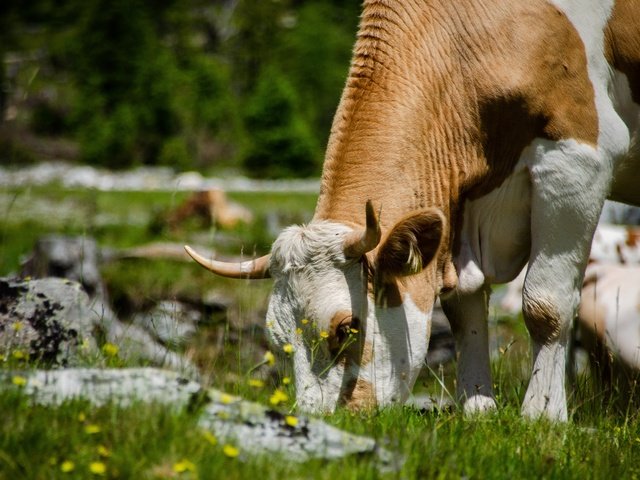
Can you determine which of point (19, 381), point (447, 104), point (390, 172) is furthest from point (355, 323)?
point (19, 381)

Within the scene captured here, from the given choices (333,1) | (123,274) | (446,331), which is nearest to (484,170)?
(446,331)

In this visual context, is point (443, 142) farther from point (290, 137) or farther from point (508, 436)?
point (290, 137)

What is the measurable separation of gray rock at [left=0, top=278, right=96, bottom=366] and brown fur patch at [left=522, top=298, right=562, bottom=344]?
2.58 metres

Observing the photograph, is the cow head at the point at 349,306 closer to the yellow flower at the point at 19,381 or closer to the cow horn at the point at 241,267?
the cow horn at the point at 241,267

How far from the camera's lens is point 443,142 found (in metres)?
5.67

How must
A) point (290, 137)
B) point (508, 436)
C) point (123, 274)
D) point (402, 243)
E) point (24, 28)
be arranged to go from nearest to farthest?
point (508, 436) → point (402, 243) → point (123, 274) → point (290, 137) → point (24, 28)

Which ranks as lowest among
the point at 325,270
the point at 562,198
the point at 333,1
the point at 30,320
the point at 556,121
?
the point at 333,1

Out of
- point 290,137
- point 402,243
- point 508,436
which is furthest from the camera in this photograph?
point 290,137

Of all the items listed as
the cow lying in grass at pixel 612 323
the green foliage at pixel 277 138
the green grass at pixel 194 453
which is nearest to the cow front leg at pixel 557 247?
the cow lying in grass at pixel 612 323

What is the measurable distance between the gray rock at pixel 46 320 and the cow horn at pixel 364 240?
1.50 metres

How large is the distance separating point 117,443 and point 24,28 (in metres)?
97.0

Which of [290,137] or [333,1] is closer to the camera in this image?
[290,137]

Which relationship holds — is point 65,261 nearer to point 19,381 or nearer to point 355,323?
point 355,323

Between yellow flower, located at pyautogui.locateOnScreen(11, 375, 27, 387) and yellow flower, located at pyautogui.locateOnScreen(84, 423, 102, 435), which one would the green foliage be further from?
yellow flower, located at pyautogui.locateOnScreen(84, 423, 102, 435)
